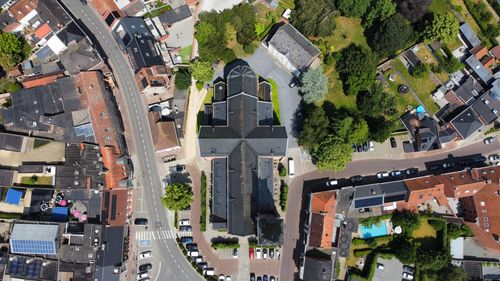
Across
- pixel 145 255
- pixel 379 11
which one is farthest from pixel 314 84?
pixel 145 255

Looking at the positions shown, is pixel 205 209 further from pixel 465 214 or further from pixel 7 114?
pixel 465 214

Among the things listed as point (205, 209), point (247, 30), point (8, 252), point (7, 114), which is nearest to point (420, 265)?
point (205, 209)

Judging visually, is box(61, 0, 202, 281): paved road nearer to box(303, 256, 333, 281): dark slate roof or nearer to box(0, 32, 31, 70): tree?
box(0, 32, 31, 70): tree

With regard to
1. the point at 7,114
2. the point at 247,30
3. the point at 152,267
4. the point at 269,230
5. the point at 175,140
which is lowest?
the point at 152,267

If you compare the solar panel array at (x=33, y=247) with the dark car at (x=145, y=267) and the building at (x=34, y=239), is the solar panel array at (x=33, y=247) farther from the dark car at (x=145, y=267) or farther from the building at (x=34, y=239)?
the dark car at (x=145, y=267)

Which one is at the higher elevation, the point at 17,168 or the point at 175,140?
the point at 175,140

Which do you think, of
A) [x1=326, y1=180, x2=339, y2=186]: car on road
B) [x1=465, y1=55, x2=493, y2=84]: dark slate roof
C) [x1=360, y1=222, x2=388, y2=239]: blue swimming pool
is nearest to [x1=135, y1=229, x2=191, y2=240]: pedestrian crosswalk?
[x1=326, y1=180, x2=339, y2=186]: car on road

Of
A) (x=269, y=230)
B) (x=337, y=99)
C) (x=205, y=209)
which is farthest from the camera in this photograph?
(x=337, y=99)
